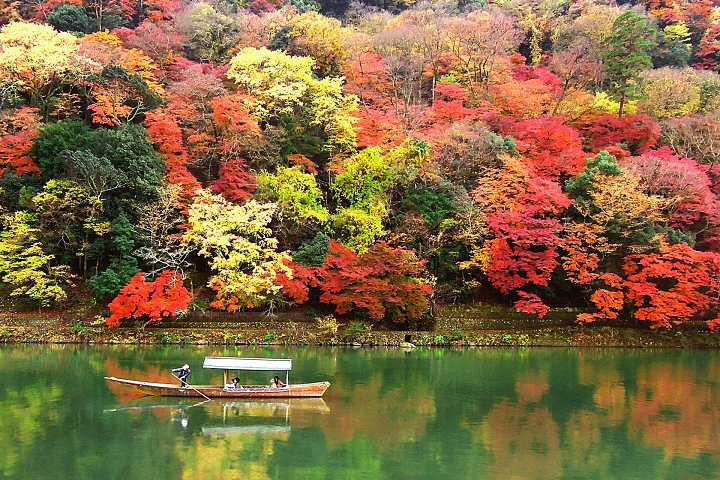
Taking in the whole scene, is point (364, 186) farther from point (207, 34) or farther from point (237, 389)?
point (207, 34)

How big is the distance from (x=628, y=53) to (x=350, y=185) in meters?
22.2

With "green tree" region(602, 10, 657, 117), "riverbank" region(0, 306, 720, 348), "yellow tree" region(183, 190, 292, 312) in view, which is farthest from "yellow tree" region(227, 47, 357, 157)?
"green tree" region(602, 10, 657, 117)

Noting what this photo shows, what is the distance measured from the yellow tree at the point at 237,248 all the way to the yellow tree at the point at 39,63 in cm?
1303

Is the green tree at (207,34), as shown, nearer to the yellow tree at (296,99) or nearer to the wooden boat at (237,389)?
the yellow tree at (296,99)

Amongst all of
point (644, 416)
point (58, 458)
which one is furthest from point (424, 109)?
point (58, 458)

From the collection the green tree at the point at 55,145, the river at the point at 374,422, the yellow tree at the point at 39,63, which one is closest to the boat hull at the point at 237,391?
the river at the point at 374,422

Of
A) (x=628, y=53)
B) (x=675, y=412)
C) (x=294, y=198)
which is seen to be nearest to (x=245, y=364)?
(x=675, y=412)

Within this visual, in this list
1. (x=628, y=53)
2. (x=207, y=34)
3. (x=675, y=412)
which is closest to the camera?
(x=675, y=412)

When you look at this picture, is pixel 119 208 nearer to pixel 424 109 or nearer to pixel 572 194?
pixel 424 109

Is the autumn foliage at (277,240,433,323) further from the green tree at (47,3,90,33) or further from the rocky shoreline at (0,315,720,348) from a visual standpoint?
the green tree at (47,3,90,33)

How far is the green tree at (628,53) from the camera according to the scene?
39.2 meters

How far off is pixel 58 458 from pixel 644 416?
53.9 ft

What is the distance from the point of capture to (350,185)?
35.6m

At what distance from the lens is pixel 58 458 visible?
12820 mm
